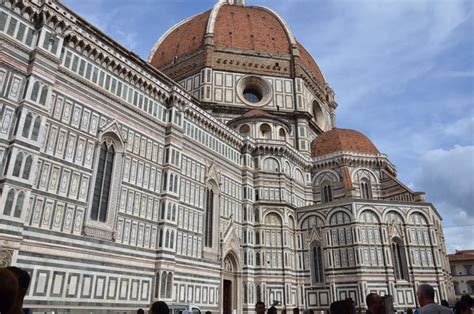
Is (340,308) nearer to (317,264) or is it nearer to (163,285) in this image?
(163,285)

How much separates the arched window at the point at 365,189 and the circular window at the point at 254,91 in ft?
47.2

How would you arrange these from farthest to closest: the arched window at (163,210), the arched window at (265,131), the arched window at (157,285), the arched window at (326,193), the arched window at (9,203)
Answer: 1. the arched window at (326,193)
2. the arched window at (265,131)
3. the arched window at (163,210)
4. the arched window at (157,285)
5. the arched window at (9,203)

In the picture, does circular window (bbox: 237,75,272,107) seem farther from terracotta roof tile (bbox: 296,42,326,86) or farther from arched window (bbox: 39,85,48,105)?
arched window (bbox: 39,85,48,105)

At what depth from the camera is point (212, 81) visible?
43.3 meters

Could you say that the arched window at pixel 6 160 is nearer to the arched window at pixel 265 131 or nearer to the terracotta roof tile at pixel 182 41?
the arched window at pixel 265 131

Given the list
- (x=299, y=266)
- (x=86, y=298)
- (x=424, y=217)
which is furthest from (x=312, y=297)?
(x=86, y=298)

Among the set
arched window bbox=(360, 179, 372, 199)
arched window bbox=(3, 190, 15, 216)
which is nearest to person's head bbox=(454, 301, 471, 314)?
arched window bbox=(3, 190, 15, 216)

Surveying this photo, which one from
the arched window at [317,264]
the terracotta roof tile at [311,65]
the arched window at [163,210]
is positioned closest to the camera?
the arched window at [163,210]

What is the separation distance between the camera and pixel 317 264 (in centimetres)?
3472

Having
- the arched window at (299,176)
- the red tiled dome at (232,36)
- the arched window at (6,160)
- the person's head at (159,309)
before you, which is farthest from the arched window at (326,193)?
the person's head at (159,309)

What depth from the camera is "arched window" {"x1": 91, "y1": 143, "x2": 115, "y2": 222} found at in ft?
70.4

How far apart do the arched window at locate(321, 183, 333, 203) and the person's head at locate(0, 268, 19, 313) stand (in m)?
38.9

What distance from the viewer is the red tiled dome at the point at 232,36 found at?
47500 millimetres

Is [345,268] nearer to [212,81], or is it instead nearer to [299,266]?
[299,266]
